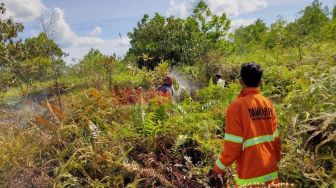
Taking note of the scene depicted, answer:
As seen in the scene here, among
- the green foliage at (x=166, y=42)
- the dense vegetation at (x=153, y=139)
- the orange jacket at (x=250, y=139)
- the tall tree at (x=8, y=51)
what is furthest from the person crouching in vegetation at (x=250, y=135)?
the green foliage at (x=166, y=42)

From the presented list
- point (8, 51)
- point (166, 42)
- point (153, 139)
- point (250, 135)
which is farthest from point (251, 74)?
point (166, 42)

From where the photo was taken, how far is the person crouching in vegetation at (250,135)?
4035 mm

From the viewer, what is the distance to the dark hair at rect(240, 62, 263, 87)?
4070mm

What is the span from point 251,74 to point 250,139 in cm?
63

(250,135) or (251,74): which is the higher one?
(251,74)

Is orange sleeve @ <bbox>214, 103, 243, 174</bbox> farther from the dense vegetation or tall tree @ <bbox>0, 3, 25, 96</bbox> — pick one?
tall tree @ <bbox>0, 3, 25, 96</bbox>

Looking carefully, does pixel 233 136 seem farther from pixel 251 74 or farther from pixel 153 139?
pixel 153 139

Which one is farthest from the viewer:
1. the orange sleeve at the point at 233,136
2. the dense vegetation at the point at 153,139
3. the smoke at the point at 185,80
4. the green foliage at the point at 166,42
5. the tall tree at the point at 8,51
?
the green foliage at the point at 166,42

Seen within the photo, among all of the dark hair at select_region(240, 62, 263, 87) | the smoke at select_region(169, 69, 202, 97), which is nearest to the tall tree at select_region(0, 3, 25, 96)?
the smoke at select_region(169, 69, 202, 97)

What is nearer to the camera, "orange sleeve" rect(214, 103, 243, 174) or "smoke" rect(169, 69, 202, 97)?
"orange sleeve" rect(214, 103, 243, 174)

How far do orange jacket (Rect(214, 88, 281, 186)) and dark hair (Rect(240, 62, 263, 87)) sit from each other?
0.23 ft

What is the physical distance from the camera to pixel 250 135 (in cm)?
406

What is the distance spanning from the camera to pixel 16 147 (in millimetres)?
7074

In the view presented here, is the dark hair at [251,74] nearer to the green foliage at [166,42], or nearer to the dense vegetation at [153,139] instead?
the dense vegetation at [153,139]
